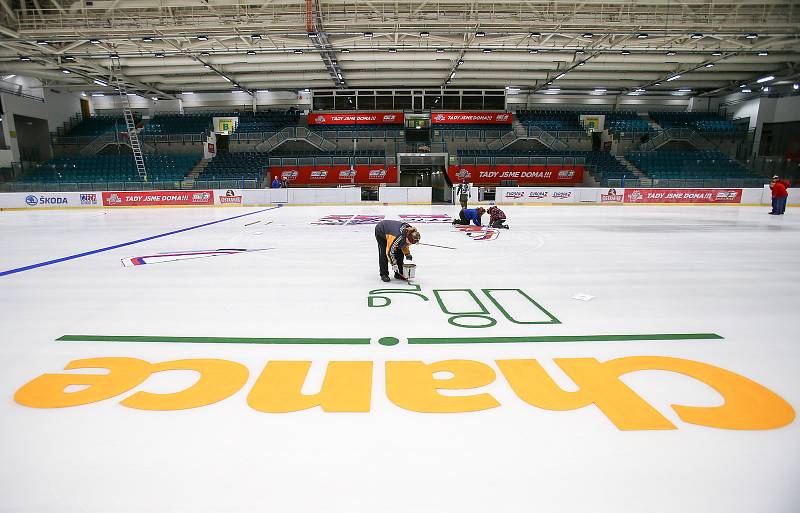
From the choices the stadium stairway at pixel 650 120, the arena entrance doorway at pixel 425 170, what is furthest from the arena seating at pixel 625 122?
the arena entrance doorway at pixel 425 170

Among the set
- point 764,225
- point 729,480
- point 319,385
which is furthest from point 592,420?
point 764,225

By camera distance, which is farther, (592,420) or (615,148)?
(615,148)

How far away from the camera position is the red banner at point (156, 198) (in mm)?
20703

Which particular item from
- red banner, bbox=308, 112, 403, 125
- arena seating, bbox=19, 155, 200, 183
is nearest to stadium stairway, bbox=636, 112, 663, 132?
red banner, bbox=308, 112, 403, 125

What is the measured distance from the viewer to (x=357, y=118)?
32.0 meters

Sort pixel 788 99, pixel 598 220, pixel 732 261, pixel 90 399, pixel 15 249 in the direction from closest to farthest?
pixel 90 399, pixel 732 261, pixel 15 249, pixel 598 220, pixel 788 99

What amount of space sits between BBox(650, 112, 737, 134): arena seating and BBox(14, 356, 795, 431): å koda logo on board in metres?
39.0

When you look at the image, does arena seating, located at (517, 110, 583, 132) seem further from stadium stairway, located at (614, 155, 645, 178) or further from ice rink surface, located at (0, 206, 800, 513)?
ice rink surface, located at (0, 206, 800, 513)

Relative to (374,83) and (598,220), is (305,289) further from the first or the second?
(374,83)

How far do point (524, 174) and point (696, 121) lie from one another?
19060 mm

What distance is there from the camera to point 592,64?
26609 millimetres

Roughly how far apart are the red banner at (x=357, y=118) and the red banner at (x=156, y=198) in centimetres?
1351

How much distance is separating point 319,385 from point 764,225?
52.8 ft

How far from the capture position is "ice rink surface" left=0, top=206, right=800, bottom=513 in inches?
78.1
